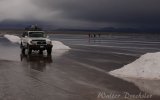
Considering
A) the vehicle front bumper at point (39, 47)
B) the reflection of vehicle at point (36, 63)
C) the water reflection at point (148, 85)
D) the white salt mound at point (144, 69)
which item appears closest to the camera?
the water reflection at point (148, 85)

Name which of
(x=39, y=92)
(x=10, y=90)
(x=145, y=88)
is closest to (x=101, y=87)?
(x=145, y=88)

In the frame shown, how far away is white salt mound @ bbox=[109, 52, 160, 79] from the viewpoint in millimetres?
13000

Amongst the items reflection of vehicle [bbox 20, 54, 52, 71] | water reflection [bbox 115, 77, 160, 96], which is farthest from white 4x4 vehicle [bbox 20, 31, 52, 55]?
water reflection [bbox 115, 77, 160, 96]

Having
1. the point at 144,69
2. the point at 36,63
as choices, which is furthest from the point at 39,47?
the point at 144,69

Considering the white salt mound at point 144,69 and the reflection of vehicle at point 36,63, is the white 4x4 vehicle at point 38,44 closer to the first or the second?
the reflection of vehicle at point 36,63


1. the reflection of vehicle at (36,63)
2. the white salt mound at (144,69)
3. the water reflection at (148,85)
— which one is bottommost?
the reflection of vehicle at (36,63)

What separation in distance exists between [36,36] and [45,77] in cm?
1440

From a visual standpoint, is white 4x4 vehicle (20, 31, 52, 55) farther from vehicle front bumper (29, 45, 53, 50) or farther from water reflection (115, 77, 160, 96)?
water reflection (115, 77, 160, 96)

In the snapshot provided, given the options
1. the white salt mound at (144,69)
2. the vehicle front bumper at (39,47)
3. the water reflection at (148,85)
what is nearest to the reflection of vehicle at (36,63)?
the vehicle front bumper at (39,47)

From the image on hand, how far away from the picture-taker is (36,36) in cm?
2703

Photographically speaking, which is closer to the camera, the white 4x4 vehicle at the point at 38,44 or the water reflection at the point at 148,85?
the water reflection at the point at 148,85

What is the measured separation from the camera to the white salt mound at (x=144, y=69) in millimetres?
13000

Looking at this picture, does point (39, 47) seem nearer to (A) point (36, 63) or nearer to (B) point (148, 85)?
(A) point (36, 63)

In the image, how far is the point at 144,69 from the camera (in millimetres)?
13414
